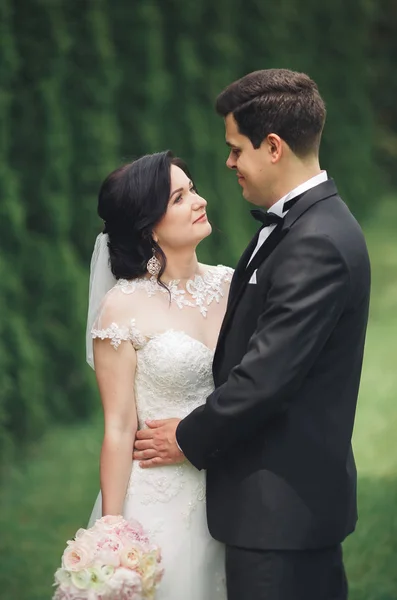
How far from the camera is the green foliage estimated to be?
4742 millimetres

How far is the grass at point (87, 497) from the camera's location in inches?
173

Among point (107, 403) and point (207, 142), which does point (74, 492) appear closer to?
point (207, 142)

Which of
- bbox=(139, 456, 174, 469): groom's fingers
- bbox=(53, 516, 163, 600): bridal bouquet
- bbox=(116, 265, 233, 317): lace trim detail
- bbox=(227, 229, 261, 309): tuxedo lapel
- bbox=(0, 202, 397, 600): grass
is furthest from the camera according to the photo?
bbox=(0, 202, 397, 600): grass

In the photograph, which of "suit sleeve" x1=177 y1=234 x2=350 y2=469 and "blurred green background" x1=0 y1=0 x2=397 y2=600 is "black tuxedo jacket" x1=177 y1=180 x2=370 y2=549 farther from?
"blurred green background" x1=0 y1=0 x2=397 y2=600

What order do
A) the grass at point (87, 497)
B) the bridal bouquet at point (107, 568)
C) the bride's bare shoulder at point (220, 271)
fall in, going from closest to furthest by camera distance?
the bridal bouquet at point (107, 568), the bride's bare shoulder at point (220, 271), the grass at point (87, 497)

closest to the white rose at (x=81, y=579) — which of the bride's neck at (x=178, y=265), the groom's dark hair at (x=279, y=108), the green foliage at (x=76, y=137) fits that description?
the bride's neck at (x=178, y=265)

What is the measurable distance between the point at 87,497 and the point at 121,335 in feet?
7.13

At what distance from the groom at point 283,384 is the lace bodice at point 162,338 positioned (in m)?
0.20

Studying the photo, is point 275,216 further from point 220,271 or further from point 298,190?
point 220,271

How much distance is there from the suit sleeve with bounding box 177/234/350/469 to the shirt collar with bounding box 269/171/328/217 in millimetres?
146

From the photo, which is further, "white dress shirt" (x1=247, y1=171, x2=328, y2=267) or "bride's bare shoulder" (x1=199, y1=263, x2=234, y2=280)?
"bride's bare shoulder" (x1=199, y1=263, x2=234, y2=280)

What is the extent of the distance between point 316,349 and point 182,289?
1.96 feet

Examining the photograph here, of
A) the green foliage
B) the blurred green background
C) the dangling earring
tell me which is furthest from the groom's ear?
the green foliage

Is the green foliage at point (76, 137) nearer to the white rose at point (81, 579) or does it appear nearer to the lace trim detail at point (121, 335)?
the lace trim detail at point (121, 335)
